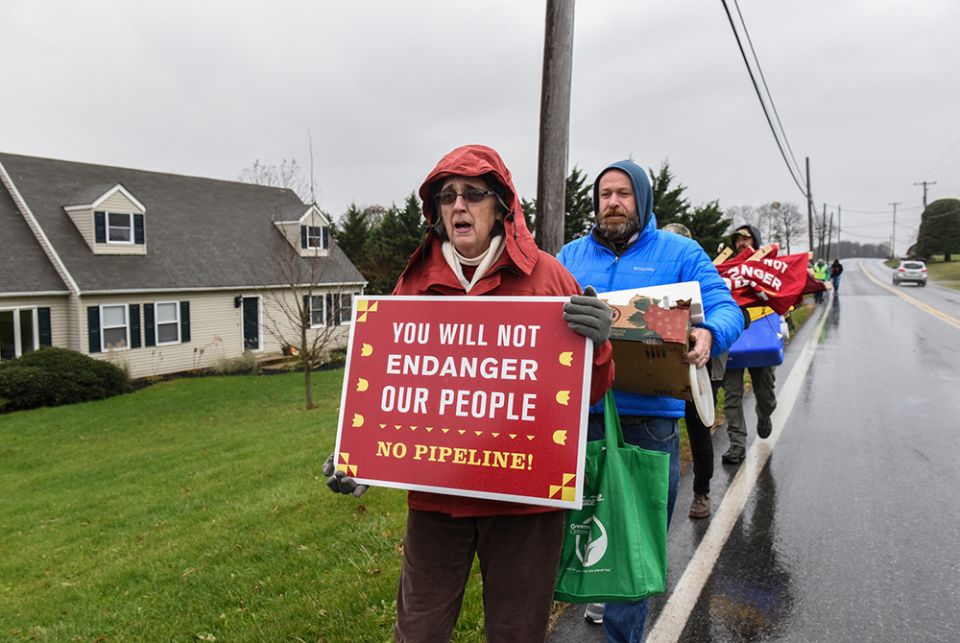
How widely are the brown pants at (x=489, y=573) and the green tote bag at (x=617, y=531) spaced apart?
0.18 m

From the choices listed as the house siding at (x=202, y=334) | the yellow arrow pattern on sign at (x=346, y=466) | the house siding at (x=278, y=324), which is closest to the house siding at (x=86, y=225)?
the house siding at (x=202, y=334)

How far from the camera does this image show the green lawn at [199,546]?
11.7ft

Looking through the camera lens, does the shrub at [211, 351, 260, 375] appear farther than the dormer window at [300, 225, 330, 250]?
No

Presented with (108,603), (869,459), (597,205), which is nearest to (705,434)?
(597,205)

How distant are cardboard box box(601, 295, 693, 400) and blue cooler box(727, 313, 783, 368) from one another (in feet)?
11.4

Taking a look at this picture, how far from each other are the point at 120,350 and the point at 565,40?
64.7ft

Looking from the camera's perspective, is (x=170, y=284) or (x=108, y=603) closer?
(x=108, y=603)

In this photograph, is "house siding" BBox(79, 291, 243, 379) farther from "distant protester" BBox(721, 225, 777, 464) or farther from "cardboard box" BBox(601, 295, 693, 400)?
"cardboard box" BBox(601, 295, 693, 400)

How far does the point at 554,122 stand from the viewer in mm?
4664

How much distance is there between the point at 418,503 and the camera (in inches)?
87.8

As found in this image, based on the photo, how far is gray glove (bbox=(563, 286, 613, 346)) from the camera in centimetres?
210

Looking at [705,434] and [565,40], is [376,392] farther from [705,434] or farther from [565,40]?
[565,40]

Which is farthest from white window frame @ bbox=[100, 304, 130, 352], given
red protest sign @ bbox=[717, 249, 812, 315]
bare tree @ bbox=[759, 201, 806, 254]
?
bare tree @ bbox=[759, 201, 806, 254]

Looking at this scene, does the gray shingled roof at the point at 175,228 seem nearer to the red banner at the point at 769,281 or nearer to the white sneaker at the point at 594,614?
the red banner at the point at 769,281
